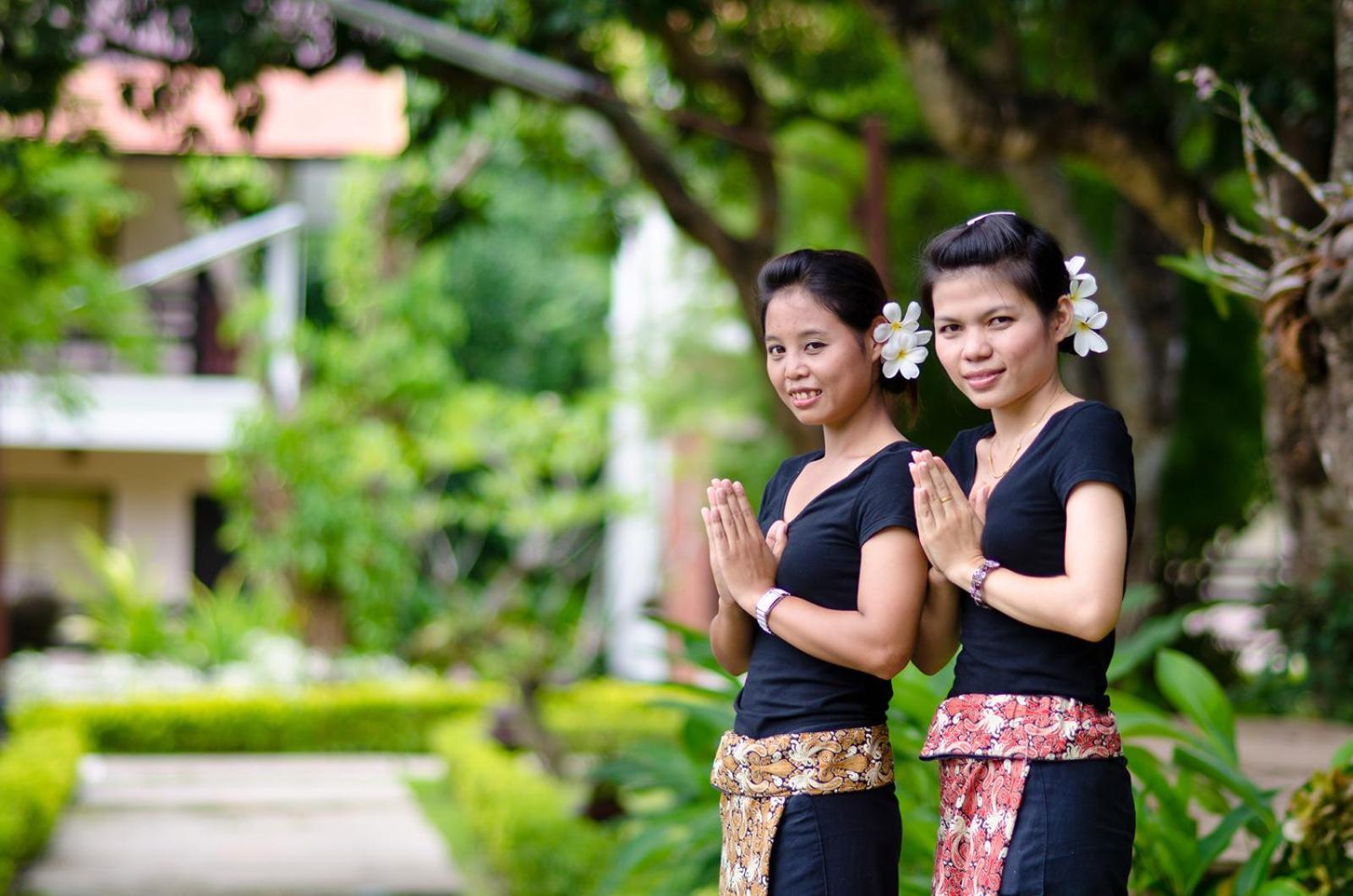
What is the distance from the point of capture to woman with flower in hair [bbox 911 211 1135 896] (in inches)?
78.7

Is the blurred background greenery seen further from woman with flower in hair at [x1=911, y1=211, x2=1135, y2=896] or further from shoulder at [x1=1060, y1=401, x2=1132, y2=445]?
shoulder at [x1=1060, y1=401, x2=1132, y2=445]

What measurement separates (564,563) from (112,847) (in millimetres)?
8771

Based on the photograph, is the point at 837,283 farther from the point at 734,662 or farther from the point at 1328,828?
the point at 1328,828

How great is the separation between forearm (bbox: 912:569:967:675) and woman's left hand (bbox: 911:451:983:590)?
10 centimetres

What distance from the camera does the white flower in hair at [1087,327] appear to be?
211cm

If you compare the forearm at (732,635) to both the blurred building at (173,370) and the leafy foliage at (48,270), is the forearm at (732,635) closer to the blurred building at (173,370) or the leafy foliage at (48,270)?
the leafy foliage at (48,270)

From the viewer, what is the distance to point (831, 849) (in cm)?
215

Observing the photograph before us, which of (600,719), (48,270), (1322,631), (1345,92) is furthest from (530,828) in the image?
(600,719)

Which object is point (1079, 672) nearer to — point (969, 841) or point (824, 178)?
point (969, 841)

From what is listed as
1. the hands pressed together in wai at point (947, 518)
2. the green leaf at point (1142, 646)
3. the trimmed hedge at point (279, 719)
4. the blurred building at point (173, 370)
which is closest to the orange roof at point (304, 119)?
the blurred building at point (173, 370)

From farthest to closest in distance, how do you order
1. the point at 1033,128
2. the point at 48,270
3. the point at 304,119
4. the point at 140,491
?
1. the point at 140,491
2. the point at 304,119
3. the point at 48,270
4. the point at 1033,128

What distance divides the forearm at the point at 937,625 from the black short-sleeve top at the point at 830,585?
3.3 inches

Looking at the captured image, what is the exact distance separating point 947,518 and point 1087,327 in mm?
344

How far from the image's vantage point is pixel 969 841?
6.84 ft
